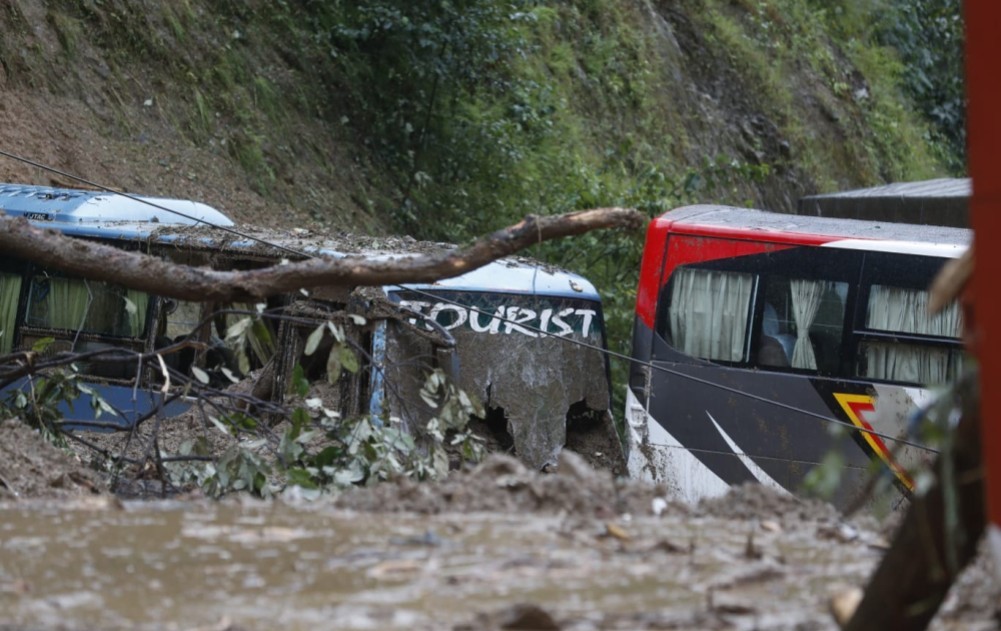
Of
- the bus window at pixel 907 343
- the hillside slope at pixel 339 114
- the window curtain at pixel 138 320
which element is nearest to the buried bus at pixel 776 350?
the bus window at pixel 907 343

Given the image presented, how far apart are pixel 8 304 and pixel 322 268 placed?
16.1 ft

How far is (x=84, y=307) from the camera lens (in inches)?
383

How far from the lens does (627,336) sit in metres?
13.9

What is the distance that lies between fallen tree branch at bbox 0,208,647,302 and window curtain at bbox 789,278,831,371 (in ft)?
13.9

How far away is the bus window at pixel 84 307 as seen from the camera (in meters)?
9.66

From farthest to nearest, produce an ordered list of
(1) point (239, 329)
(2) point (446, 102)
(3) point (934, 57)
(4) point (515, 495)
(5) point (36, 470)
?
(3) point (934, 57)
(2) point (446, 102)
(1) point (239, 329)
(5) point (36, 470)
(4) point (515, 495)

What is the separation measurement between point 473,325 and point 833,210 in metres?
11.9

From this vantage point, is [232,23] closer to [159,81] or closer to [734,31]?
[159,81]

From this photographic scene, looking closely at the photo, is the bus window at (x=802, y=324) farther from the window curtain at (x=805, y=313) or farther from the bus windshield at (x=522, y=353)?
the bus windshield at (x=522, y=353)

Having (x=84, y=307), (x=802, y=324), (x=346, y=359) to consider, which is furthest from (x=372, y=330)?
(x=802, y=324)

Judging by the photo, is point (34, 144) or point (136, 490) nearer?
point (136, 490)

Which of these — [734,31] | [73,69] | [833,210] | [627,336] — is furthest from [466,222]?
[734,31]

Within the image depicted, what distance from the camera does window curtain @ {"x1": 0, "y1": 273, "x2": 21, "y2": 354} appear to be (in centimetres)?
988

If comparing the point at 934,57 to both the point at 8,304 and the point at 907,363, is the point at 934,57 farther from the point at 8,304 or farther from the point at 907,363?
the point at 8,304
